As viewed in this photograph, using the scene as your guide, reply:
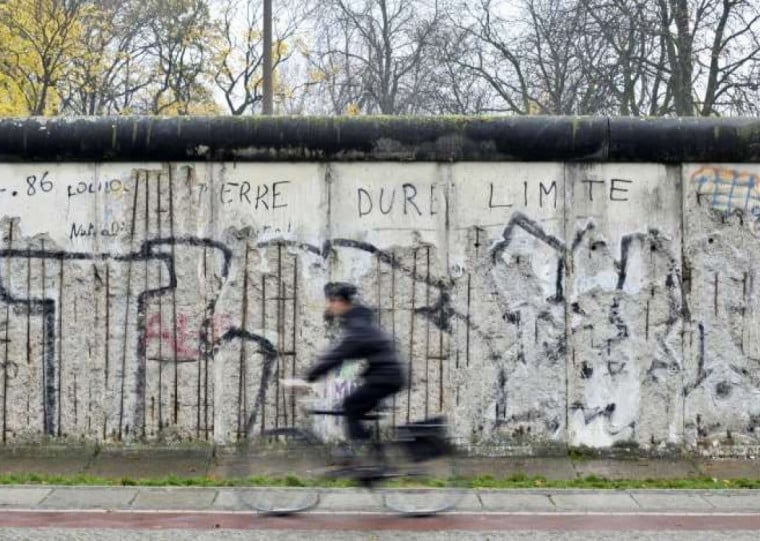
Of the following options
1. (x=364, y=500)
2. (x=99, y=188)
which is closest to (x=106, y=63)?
(x=99, y=188)

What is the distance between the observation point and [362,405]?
8547 millimetres

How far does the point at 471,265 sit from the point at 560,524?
2922mm

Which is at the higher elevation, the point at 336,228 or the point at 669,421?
the point at 336,228

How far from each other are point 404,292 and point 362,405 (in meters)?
2.54

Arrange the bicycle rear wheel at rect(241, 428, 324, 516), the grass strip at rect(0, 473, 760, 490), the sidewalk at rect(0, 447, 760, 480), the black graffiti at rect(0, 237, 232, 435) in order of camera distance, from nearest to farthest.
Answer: the bicycle rear wheel at rect(241, 428, 324, 516), the grass strip at rect(0, 473, 760, 490), the sidewalk at rect(0, 447, 760, 480), the black graffiti at rect(0, 237, 232, 435)

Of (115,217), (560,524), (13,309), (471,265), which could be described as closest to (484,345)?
(471,265)

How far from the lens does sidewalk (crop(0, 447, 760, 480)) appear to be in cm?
1061

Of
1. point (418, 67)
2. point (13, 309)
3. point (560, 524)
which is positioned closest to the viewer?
point (560, 524)

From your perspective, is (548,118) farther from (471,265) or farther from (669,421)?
(669,421)

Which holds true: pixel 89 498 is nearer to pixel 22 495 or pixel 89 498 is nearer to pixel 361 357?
pixel 22 495

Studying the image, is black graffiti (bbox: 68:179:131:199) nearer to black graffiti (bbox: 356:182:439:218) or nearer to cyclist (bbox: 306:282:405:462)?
black graffiti (bbox: 356:182:439:218)

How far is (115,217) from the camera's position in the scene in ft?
35.8

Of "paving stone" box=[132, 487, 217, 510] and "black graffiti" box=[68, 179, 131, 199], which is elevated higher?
"black graffiti" box=[68, 179, 131, 199]

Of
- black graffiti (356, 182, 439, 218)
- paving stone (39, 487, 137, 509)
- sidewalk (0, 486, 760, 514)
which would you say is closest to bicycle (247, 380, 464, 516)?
sidewalk (0, 486, 760, 514)
